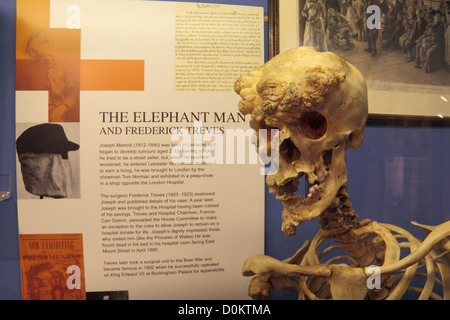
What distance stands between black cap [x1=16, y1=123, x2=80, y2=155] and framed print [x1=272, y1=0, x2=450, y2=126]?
2.80 ft

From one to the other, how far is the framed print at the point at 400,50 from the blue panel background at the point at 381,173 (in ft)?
0.23

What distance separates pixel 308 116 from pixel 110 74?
623mm

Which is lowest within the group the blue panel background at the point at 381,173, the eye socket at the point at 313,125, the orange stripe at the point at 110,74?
the blue panel background at the point at 381,173

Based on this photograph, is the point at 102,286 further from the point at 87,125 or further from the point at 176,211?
the point at 87,125

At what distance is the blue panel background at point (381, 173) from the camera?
1.13 meters

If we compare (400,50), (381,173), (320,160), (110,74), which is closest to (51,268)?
(110,74)

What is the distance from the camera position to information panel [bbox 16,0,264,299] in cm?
114

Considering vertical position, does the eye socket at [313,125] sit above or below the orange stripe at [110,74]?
below

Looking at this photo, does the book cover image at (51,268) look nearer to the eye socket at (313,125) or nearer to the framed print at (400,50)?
the eye socket at (313,125)

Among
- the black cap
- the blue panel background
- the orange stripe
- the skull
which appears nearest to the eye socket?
the skull

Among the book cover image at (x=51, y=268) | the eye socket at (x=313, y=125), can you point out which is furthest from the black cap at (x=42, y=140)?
the eye socket at (x=313, y=125)

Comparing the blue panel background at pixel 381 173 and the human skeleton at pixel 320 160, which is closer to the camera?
the human skeleton at pixel 320 160

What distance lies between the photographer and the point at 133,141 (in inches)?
45.7

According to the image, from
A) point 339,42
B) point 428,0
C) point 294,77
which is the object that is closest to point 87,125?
point 294,77
